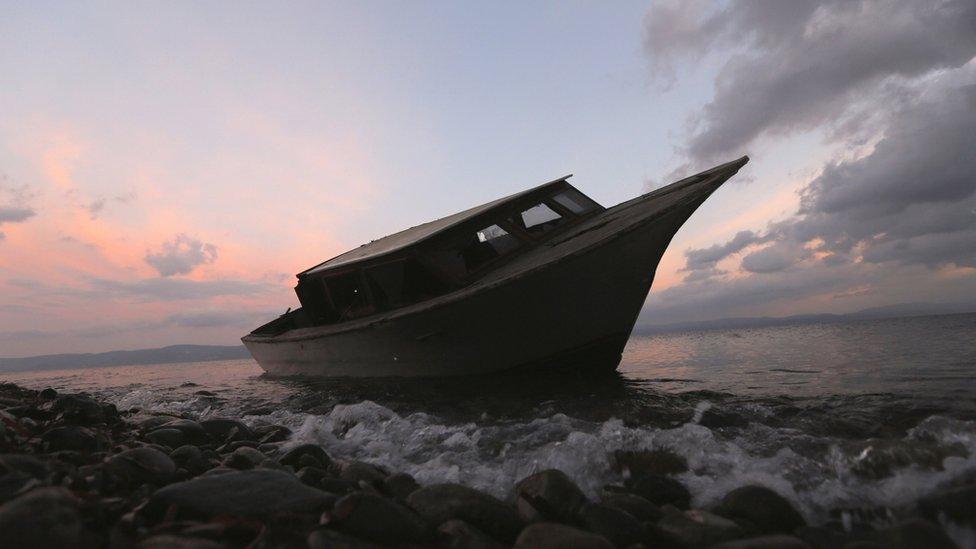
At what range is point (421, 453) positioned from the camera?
5.11 meters

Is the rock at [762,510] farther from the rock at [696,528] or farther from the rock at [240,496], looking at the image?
the rock at [240,496]

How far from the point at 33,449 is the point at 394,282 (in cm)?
705

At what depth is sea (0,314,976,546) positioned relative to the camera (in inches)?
136

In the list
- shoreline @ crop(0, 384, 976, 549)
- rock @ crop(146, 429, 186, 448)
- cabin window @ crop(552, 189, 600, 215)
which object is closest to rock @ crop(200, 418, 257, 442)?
rock @ crop(146, 429, 186, 448)

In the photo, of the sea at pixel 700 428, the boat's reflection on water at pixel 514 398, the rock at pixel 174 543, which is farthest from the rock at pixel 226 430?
the rock at pixel 174 543

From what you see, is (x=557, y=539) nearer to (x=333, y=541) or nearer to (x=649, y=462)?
(x=333, y=541)

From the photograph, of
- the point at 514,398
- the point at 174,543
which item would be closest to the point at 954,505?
the point at 174,543

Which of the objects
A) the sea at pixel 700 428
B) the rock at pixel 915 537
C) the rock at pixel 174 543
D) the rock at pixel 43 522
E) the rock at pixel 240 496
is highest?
the rock at pixel 43 522

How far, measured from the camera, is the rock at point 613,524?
2.66 m

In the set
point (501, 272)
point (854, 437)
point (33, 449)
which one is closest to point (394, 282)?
point (501, 272)

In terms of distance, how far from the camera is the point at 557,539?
7.54ft

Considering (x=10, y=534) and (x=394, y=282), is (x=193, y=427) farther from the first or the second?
(x=394, y=282)

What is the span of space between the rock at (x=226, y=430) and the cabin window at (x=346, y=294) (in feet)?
20.9

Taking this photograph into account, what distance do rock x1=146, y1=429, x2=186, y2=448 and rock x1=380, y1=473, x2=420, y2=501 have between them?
3146 millimetres
